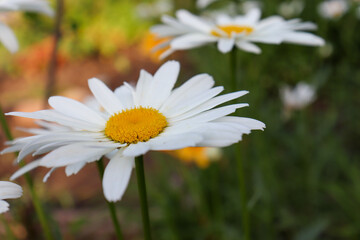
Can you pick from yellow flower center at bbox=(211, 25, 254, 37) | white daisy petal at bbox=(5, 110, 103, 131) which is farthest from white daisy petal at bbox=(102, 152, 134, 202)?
yellow flower center at bbox=(211, 25, 254, 37)

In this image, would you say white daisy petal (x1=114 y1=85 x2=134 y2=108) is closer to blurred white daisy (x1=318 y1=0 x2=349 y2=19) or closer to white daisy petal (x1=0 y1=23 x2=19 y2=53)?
white daisy petal (x1=0 y1=23 x2=19 y2=53)

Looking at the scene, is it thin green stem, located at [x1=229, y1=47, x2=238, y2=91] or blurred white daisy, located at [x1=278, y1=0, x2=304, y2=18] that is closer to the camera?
thin green stem, located at [x1=229, y1=47, x2=238, y2=91]

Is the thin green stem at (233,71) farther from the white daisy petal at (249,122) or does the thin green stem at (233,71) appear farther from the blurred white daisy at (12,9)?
the blurred white daisy at (12,9)

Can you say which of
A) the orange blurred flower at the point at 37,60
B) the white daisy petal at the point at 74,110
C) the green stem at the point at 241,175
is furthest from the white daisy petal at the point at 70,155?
the orange blurred flower at the point at 37,60

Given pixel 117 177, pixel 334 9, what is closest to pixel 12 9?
pixel 117 177

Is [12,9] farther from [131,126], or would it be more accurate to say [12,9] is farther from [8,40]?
[131,126]

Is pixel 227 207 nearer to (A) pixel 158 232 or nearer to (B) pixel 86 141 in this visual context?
(A) pixel 158 232

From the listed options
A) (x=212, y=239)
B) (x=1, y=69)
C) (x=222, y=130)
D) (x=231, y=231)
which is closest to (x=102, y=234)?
(x=212, y=239)
